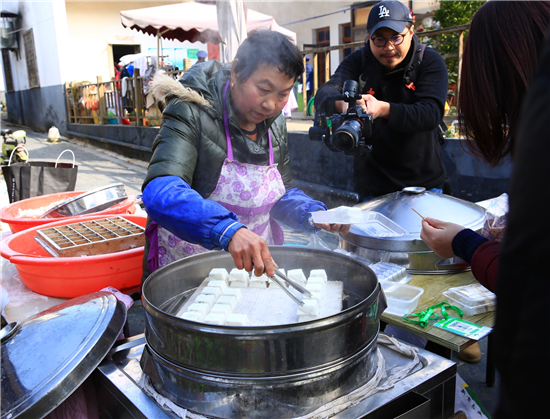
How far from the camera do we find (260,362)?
0.99 meters

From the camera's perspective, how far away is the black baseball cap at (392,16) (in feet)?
7.92

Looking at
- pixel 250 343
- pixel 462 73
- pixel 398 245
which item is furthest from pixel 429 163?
pixel 250 343

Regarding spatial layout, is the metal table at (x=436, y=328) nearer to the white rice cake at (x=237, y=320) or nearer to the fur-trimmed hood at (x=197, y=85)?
the white rice cake at (x=237, y=320)

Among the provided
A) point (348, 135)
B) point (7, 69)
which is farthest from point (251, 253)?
point (7, 69)

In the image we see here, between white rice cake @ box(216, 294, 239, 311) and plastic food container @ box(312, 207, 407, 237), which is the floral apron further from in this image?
white rice cake @ box(216, 294, 239, 311)

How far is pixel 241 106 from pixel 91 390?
4.09ft

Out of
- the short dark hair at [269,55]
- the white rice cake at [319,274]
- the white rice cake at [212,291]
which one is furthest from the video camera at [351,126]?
the white rice cake at [212,291]

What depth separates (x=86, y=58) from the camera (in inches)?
636

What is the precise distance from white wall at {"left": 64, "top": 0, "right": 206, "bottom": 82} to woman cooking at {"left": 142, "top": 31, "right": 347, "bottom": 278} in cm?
1428

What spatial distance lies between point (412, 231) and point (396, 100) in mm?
1207

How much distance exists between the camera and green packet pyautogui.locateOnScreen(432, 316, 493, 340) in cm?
135

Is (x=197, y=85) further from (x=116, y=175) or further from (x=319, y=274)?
(x=116, y=175)

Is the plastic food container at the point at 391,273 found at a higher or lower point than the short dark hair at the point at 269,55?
lower

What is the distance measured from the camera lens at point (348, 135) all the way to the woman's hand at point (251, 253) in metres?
1.15
